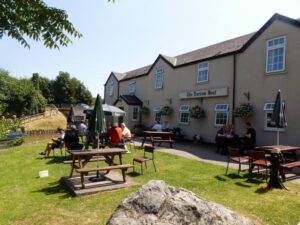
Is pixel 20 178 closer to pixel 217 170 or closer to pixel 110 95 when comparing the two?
pixel 217 170

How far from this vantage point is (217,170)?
964 centimetres

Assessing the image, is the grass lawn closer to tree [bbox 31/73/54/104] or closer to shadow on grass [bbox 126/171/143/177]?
shadow on grass [bbox 126/171/143/177]

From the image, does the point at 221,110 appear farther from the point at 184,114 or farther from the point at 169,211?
the point at 169,211

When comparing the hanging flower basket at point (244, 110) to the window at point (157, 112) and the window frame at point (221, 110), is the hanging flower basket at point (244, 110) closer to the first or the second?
the window frame at point (221, 110)

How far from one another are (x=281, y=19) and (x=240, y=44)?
10.7ft

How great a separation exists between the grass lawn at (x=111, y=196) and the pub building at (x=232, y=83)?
5738 mm

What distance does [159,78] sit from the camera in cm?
2381

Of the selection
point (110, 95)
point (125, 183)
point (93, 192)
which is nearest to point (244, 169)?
point (125, 183)

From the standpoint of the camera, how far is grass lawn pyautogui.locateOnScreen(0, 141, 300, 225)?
18.0 feet

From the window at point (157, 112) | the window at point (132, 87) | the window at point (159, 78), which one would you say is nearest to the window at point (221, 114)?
the window at point (157, 112)

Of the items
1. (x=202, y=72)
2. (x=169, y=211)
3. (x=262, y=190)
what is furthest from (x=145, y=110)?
(x=169, y=211)

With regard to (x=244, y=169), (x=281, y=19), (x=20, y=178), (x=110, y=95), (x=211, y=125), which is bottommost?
(x=20, y=178)

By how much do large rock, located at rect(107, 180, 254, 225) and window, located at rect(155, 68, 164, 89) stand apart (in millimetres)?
20082

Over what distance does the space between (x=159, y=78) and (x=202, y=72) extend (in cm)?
583
